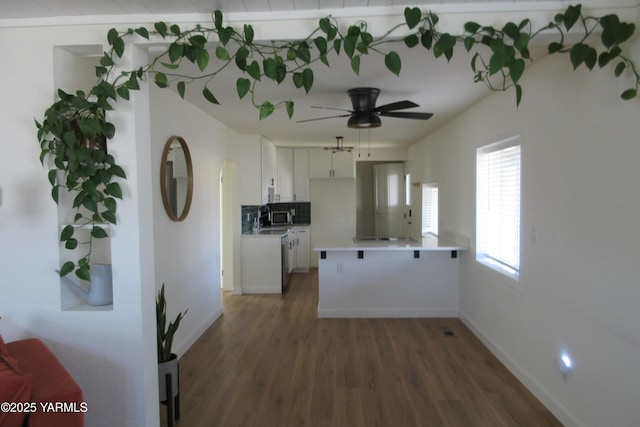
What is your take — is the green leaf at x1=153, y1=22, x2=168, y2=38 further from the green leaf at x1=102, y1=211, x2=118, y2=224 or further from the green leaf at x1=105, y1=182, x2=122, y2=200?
the green leaf at x1=102, y1=211, x2=118, y2=224

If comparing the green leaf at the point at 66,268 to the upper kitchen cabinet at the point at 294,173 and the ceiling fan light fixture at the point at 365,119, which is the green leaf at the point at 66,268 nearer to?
the ceiling fan light fixture at the point at 365,119

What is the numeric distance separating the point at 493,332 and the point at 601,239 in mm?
1766

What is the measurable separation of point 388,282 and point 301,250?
2827mm

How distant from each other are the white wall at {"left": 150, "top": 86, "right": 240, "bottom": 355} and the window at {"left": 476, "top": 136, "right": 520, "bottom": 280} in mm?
2834

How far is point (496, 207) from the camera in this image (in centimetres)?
358

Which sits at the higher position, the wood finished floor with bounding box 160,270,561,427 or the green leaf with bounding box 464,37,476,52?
the green leaf with bounding box 464,37,476,52

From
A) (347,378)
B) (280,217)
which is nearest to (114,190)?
(347,378)

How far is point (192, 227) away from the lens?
3760 mm

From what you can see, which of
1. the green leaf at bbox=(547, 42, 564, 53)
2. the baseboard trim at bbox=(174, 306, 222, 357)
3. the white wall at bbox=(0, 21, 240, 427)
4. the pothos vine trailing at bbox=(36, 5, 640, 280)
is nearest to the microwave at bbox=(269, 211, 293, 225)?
the baseboard trim at bbox=(174, 306, 222, 357)

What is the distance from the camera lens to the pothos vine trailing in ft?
5.65

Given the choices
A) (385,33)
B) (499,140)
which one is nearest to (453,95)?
(499,140)

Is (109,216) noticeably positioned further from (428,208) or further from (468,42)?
(428,208)

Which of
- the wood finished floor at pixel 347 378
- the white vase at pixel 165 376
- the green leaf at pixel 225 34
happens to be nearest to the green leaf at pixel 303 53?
the green leaf at pixel 225 34

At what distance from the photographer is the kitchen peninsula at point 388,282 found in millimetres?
4527
